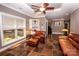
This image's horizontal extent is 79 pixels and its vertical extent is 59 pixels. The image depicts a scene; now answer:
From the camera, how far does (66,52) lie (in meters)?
2.43

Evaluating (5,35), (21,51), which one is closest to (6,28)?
(5,35)

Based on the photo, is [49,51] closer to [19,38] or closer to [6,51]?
[19,38]

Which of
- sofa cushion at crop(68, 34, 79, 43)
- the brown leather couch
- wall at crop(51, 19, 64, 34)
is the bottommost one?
the brown leather couch

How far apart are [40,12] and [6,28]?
3.09ft

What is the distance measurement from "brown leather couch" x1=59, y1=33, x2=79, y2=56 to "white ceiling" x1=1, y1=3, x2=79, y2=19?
0.59 m

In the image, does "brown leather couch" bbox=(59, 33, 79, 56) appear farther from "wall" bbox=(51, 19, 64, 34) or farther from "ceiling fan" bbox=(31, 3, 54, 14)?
"ceiling fan" bbox=(31, 3, 54, 14)

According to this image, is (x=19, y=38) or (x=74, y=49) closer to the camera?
(x=74, y=49)

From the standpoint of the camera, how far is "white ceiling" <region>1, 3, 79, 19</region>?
7.93ft

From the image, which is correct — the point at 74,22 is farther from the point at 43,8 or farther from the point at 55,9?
the point at 43,8

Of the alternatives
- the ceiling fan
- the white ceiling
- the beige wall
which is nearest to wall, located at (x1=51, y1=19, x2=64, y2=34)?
the white ceiling

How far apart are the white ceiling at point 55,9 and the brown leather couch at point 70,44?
59cm

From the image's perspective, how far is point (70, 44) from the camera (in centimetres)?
252

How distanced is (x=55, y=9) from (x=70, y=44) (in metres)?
0.96

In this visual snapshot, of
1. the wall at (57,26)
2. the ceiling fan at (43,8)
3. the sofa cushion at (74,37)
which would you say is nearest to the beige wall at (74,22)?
the sofa cushion at (74,37)
